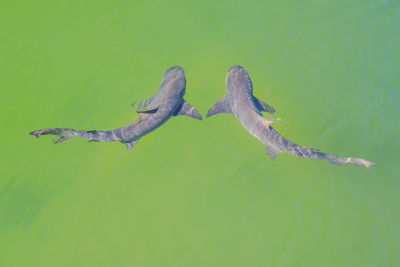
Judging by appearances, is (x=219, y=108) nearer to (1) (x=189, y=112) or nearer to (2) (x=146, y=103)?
(1) (x=189, y=112)

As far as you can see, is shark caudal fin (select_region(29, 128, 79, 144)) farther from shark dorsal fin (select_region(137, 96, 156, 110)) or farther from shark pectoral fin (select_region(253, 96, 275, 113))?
shark pectoral fin (select_region(253, 96, 275, 113))

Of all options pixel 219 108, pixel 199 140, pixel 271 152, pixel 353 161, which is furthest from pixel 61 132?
pixel 353 161

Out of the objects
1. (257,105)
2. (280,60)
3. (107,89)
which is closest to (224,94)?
(257,105)

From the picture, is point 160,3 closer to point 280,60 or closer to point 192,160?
point 280,60

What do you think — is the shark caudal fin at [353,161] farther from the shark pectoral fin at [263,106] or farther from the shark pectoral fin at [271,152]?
the shark pectoral fin at [263,106]

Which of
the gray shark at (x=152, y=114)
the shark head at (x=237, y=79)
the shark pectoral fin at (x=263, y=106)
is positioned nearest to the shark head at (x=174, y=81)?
the gray shark at (x=152, y=114)

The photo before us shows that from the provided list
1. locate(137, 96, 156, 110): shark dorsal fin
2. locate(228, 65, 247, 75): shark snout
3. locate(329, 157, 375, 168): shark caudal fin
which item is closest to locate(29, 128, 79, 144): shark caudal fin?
locate(137, 96, 156, 110): shark dorsal fin

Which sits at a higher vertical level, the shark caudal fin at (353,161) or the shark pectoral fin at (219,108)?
the shark pectoral fin at (219,108)
